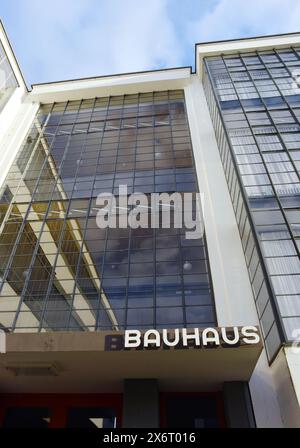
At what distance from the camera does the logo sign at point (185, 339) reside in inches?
428

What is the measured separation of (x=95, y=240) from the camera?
1884 cm

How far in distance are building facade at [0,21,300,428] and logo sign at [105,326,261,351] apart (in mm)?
38

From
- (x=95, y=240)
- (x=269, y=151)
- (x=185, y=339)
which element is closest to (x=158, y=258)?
(x=95, y=240)

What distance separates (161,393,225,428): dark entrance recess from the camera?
41.3 feet

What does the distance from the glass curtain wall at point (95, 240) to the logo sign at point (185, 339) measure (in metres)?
3.23

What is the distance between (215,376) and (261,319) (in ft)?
10.3

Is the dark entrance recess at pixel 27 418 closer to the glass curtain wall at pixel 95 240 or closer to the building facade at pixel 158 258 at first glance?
the building facade at pixel 158 258

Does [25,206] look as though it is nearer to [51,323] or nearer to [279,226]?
[51,323]

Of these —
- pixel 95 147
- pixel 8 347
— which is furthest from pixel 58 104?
pixel 8 347

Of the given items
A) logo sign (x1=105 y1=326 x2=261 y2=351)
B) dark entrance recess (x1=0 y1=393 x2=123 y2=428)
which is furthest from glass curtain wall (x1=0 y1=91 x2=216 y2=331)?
logo sign (x1=105 y1=326 x2=261 y2=351)

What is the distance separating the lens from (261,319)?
13.7 metres

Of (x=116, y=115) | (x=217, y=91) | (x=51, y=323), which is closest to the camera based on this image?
(x=51, y=323)

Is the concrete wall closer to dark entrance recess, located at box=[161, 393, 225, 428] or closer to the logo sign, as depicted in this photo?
the logo sign

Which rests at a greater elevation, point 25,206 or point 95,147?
point 95,147
